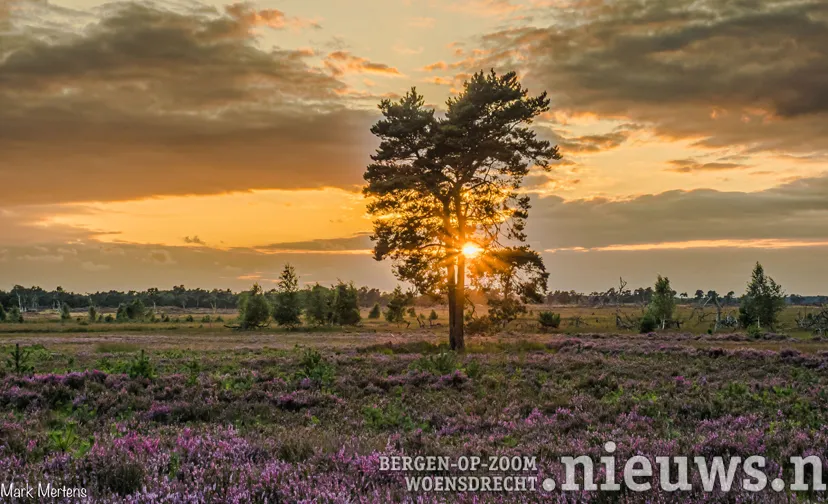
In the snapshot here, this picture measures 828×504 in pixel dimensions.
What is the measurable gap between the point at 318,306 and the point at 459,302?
57641 millimetres

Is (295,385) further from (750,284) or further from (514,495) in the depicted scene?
(750,284)

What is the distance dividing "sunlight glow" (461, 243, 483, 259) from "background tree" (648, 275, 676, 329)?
133ft

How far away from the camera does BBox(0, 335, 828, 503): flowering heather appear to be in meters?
5.25

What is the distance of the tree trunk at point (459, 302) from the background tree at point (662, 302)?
131 ft

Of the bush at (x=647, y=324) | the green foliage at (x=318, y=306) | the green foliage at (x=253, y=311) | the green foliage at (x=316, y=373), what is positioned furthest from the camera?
the green foliage at (x=318, y=306)

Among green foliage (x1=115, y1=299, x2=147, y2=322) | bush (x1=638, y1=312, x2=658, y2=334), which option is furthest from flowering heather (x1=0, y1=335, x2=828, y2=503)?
green foliage (x1=115, y1=299, x2=147, y2=322)

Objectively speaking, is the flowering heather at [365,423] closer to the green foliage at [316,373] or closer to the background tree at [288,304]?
the green foliage at [316,373]

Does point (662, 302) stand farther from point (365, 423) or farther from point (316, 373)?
point (365, 423)

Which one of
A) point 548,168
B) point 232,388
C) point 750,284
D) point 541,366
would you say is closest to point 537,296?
point 548,168

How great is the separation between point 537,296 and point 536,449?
2610 cm

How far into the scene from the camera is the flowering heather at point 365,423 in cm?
525

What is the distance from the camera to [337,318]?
8919cm

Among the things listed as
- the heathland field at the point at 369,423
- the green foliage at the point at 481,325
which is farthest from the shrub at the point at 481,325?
the heathland field at the point at 369,423

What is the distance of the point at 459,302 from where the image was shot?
110ft
